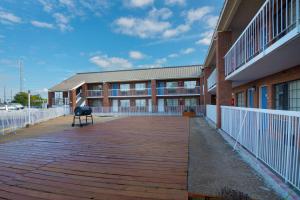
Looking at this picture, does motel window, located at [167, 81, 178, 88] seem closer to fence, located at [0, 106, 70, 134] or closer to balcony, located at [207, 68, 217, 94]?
balcony, located at [207, 68, 217, 94]

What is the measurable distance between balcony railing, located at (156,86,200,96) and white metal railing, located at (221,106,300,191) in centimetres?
2090

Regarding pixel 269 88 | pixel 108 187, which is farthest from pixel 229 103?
pixel 108 187

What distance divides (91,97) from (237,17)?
85.3 ft

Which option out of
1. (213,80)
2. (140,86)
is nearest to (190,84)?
(140,86)

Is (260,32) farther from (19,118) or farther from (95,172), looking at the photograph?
(19,118)

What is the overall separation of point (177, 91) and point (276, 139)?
23.1 m

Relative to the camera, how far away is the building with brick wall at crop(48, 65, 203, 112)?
26359 millimetres

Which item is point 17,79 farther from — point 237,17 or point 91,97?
point 237,17

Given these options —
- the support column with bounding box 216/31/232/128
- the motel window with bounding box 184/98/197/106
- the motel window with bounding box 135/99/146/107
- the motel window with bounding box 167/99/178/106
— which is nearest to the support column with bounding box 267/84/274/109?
the support column with bounding box 216/31/232/128

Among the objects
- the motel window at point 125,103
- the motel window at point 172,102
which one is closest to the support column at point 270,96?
the motel window at point 172,102

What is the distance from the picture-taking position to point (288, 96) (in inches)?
273

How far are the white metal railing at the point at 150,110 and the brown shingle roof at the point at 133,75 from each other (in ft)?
15.2

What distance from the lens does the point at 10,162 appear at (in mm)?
4484

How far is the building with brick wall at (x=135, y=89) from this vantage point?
86.5 ft
